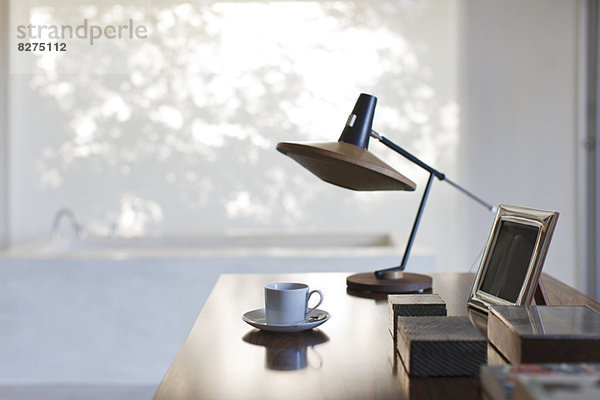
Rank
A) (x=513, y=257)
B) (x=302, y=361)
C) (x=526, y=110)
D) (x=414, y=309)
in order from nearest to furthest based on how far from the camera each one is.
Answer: (x=302, y=361) → (x=414, y=309) → (x=513, y=257) → (x=526, y=110)

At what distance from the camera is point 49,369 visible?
9.09 feet

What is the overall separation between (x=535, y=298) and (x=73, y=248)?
325 centimetres

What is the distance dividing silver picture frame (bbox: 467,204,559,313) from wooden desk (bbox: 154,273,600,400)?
7cm

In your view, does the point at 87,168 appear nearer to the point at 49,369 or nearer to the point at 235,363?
the point at 49,369

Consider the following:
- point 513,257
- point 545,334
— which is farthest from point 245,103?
point 545,334

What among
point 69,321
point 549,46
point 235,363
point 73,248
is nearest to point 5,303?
point 69,321

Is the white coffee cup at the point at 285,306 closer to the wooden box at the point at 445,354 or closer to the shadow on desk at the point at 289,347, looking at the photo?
the shadow on desk at the point at 289,347

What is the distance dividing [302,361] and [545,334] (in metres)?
0.32

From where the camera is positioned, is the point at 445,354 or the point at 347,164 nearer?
the point at 445,354

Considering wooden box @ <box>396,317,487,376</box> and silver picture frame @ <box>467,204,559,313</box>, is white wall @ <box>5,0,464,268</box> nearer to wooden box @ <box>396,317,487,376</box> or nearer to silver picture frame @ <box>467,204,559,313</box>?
silver picture frame @ <box>467,204,559,313</box>

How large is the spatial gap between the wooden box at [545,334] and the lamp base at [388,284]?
1.52ft

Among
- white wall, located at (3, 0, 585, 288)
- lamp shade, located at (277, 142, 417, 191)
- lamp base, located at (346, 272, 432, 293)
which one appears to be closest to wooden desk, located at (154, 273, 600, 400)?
lamp base, located at (346, 272, 432, 293)

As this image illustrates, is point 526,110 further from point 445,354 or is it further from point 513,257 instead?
point 445,354

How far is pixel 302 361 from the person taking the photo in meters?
0.85
